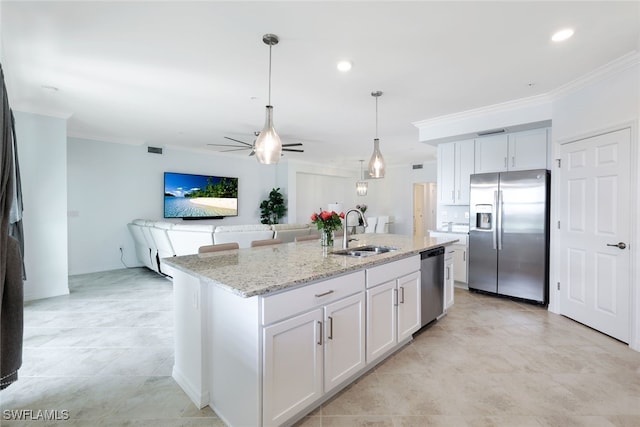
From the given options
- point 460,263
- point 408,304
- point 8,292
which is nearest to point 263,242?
point 408,304

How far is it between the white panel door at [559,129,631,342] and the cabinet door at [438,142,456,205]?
153 centimetres

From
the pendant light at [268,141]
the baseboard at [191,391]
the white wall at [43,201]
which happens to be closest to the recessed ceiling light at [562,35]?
the pendant light at [268,141]

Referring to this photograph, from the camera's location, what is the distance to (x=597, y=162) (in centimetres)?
302

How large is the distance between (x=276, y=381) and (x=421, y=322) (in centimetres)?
177

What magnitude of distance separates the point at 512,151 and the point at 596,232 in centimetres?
156

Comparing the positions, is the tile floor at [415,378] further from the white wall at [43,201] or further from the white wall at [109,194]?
the white wall at [109,194]

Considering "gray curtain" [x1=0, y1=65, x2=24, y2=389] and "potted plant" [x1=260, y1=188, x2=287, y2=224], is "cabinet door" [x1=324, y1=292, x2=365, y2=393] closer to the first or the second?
"gray curtain" [x1=0, y1=65, x2=24, y2=389]

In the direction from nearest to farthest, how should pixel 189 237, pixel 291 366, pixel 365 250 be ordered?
pixel 291 366, pixel 365 250, pixel 189 237

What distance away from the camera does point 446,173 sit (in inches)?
194

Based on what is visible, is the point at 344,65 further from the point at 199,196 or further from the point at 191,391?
the point at 199,196

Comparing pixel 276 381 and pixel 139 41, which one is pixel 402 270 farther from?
pixel 139 41

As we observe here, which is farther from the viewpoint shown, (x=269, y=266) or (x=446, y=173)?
(x=446, y=173)

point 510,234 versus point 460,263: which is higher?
point 510,234

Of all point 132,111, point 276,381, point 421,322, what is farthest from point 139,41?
point 421,322
